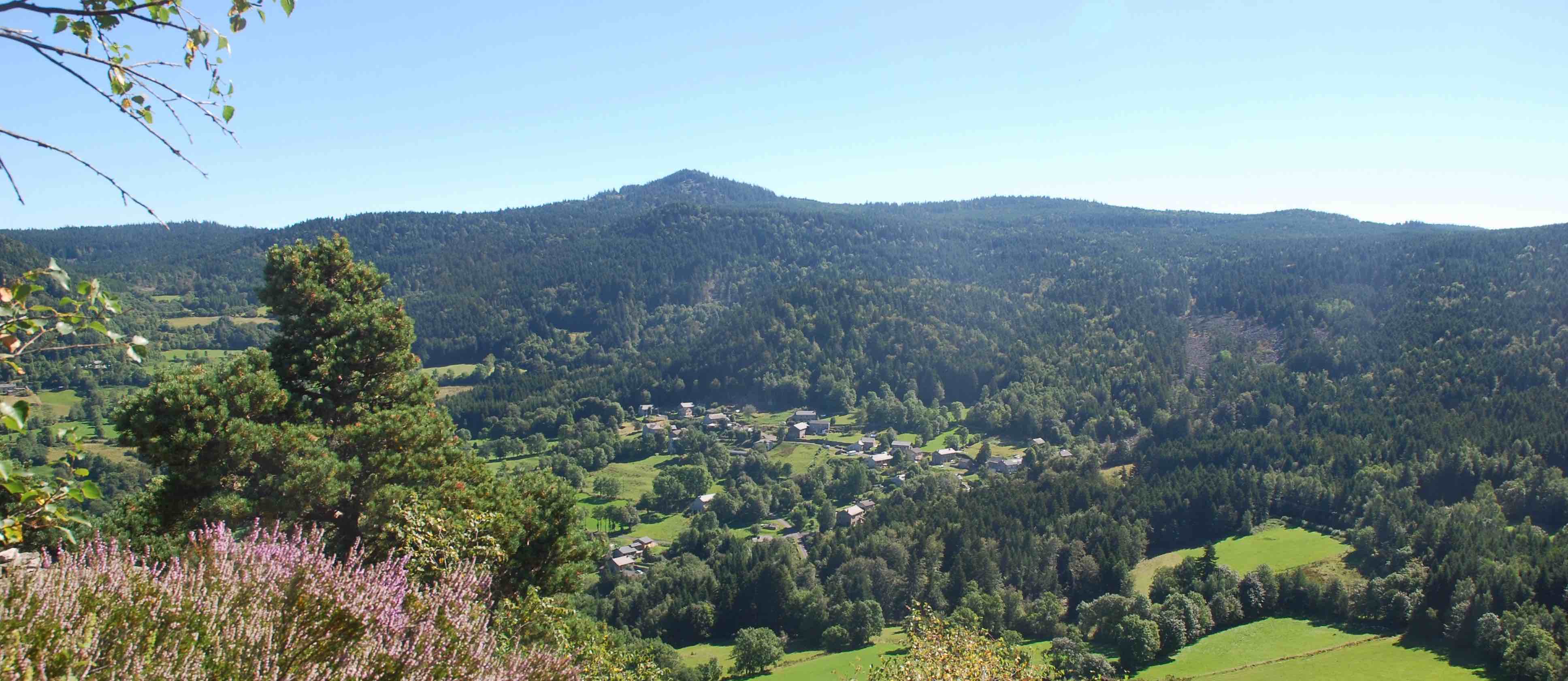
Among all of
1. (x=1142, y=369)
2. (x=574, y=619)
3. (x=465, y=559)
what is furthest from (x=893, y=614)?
(x=1142, y=369)

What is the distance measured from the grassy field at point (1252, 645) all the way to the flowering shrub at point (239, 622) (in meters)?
40.0

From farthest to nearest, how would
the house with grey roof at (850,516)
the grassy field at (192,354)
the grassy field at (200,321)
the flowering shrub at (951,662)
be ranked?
1. the grassy field at (200,321)
2. the grassy field at (192,354)
3. the house with grey roof at (850,516)
4. the flowering shrub at (951,662)

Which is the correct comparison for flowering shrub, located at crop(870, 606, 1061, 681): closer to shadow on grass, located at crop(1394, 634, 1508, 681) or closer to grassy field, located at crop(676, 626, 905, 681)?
grassy field, located at crop(676, 626, 905, 681)

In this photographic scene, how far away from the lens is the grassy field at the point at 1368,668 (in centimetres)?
3756

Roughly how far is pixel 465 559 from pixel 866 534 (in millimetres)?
54427

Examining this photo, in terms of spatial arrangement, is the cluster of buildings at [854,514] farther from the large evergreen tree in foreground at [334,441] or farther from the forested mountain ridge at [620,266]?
the forested mountain ridge at [620,266]

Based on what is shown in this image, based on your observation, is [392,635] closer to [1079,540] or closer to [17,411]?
[17,411]

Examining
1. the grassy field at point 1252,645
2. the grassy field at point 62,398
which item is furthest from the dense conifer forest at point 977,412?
the grassy field at point 62,398

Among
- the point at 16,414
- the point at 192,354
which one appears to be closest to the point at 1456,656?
the point at 16,414

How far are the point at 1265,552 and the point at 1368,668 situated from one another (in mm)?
21958

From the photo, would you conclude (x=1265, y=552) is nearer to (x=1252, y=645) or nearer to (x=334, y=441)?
(x=1252, y=645)

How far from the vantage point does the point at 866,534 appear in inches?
2516

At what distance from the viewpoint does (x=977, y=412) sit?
109562mm

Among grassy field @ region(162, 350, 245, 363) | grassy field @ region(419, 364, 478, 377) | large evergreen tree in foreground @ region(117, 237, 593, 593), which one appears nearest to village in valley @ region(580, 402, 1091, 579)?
grassy field @ region(419, 364, 478, 377)
